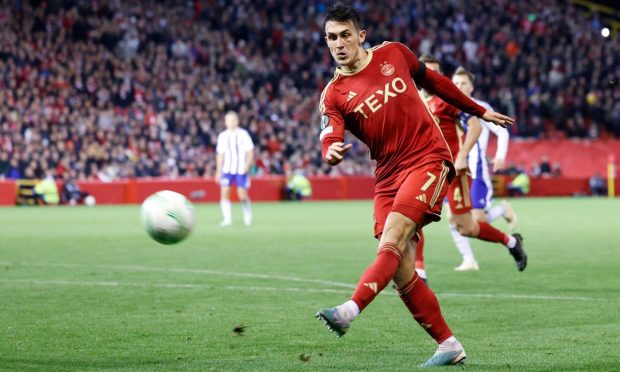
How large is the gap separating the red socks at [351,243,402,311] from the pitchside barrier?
2845 cm

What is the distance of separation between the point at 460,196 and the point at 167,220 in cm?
450

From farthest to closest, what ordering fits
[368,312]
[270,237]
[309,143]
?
[309,143]
[270,237]
[368,312]

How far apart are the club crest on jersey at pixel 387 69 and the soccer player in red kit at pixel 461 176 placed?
4.94m

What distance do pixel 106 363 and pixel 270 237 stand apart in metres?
12.8

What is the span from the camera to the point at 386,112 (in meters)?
6.83

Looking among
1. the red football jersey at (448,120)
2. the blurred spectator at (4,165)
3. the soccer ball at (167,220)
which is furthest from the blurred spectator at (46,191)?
the soccer ball at (167,220)

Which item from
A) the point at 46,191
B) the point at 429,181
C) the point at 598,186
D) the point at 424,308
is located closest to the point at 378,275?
the point at 424,308

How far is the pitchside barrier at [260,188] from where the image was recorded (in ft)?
114

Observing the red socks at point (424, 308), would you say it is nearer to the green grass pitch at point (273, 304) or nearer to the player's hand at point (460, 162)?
the green grass pitch at point (273, 304)

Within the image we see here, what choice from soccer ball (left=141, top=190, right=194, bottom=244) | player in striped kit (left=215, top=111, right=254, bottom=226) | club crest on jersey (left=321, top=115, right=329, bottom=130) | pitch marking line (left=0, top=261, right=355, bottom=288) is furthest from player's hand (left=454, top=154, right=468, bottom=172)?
player in striped kit (left=215, top=111, right=254, bottom=226)

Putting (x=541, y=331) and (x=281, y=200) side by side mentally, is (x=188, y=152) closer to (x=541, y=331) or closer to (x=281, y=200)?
(x=281, y=200)

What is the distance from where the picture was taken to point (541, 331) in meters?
8.28

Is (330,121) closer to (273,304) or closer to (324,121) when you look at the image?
(324,121)

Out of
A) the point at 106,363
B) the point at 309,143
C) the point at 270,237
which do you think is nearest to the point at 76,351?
the point at 106,363
